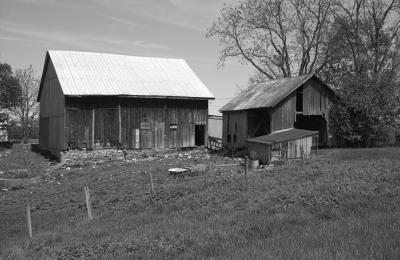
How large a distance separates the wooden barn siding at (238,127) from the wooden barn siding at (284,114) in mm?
2835

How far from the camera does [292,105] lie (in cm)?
2850

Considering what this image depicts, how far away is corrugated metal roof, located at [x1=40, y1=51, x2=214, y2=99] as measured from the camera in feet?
98.3

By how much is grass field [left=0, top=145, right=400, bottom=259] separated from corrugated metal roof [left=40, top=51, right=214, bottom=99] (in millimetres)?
12937

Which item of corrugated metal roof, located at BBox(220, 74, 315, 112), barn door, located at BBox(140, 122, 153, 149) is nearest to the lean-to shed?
corrugated metal roof, located at BBox(220, 74, 315, 112)

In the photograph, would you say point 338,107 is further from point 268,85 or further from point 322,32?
point 322,32

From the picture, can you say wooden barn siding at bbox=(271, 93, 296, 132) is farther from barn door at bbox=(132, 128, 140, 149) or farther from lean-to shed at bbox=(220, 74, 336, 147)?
barn door at bbox=(132, 128, 140, 149)

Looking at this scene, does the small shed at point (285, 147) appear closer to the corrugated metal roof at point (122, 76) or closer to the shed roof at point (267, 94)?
the shed roof at point (267, 94)

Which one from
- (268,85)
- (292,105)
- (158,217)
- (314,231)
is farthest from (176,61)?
(314,231)

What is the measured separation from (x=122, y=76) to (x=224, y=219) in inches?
976

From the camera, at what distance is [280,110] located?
28.0 meters

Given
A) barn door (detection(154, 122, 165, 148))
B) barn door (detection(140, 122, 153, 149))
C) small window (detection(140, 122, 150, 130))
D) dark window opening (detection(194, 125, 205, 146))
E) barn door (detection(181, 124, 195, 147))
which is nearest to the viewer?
barn door (detection(140, 122, 153, 149))

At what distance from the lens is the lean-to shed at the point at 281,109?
1105 inches

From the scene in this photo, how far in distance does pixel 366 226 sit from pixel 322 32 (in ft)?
137

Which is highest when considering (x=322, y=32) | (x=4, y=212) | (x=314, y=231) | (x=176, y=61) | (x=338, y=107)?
(x=322, y=32)
